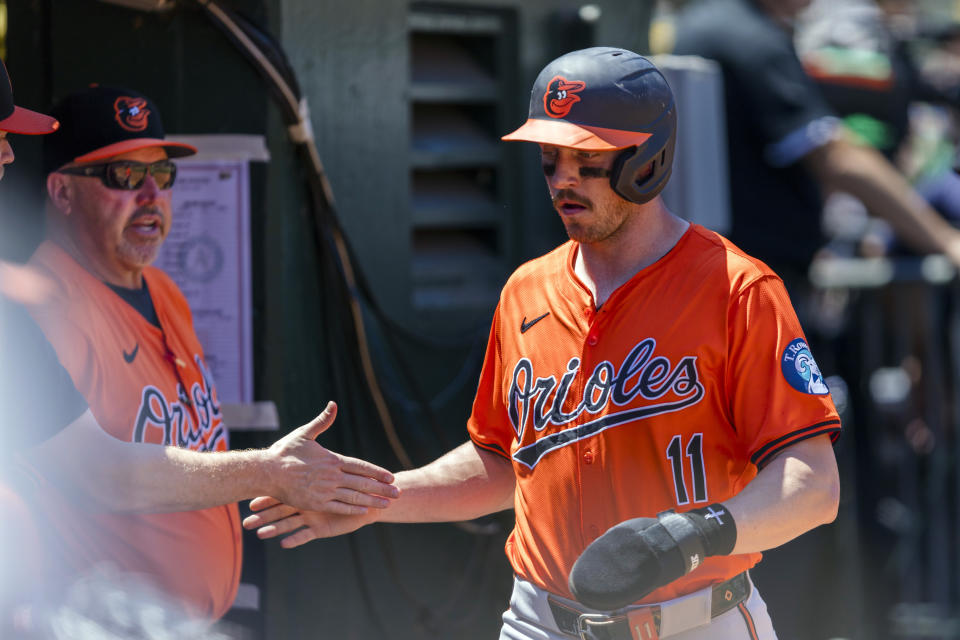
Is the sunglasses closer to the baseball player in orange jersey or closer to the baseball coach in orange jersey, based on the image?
the baseball coach in orange jersey

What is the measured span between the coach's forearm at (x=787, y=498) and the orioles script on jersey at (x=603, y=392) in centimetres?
27

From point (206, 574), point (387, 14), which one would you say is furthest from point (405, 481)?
point (387, 14)

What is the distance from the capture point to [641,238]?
11.0 feet

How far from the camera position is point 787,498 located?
9.63 ft

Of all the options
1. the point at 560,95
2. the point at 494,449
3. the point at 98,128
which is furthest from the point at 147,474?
the point at 560,95

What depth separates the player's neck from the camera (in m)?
3.33

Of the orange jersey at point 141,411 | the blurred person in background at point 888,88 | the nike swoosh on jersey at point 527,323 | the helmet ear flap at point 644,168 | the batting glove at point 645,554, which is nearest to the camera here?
the batting glove at point 645,554

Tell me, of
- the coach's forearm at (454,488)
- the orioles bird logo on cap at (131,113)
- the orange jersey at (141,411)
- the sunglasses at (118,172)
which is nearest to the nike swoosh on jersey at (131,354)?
the orange jersey at (141,411)

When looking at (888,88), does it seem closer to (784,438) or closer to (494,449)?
(494,449)

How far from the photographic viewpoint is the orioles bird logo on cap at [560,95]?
3.22m

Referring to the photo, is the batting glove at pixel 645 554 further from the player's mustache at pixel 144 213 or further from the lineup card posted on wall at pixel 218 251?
the lineup card posted on wall at pixel 218 251

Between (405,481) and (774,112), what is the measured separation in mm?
2786

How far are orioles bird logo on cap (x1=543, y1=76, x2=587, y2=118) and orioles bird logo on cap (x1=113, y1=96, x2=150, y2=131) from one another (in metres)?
1.34

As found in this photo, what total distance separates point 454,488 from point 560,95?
1124mm
